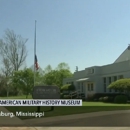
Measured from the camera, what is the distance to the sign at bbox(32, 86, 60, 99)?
366 inches

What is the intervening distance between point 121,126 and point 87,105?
2930mm

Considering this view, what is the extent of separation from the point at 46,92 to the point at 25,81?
0.86 metres

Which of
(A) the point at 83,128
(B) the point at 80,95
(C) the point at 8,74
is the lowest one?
(A) the point at 83,128

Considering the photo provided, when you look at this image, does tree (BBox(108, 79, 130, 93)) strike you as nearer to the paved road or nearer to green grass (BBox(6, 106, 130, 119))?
green grass (BBox(6, 106, 130, 119))

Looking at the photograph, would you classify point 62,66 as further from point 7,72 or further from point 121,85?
point 121,85

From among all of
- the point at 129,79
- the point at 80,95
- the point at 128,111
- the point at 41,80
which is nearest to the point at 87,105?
the point at 80,95

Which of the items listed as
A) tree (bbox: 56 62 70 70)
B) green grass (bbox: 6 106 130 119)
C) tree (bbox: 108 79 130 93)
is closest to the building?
tree (bbox: 108 79 130 93)

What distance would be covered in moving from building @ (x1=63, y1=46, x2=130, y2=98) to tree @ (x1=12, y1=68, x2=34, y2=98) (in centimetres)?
163

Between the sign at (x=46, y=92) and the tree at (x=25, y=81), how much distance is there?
0.26 meters

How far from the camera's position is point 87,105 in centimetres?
1080

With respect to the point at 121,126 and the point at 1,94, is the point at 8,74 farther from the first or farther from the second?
the point at 121,126

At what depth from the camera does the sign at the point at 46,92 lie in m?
9.31

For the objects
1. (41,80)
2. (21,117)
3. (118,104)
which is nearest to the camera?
(21,117)

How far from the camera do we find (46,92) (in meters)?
9.47
